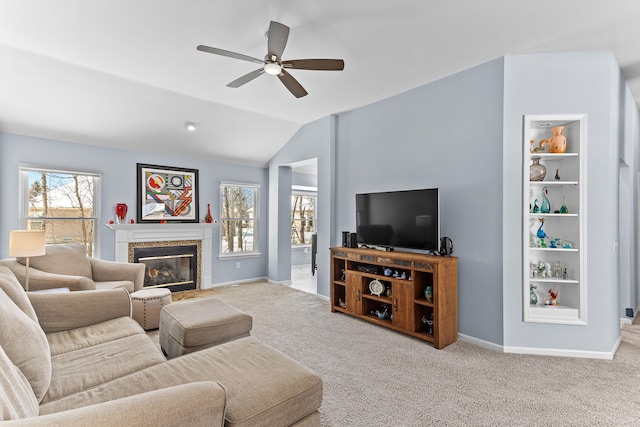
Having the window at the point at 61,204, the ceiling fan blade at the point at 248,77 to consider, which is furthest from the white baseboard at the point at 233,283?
the ceiling fan blade at the point at 248,77

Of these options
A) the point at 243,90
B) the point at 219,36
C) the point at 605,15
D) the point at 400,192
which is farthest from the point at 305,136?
the point at 605,15

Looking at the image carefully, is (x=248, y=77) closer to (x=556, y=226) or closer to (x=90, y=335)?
(x=90, y=335)

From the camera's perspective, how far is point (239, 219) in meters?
6.34

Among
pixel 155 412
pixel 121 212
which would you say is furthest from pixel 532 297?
pixel 121 212

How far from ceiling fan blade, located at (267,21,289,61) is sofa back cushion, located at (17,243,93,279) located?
345 cm

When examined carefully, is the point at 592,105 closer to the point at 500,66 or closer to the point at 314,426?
the point at 500,66

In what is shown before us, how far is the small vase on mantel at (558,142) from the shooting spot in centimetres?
308

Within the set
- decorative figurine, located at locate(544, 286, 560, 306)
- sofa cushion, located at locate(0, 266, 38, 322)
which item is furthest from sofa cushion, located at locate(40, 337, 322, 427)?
decorative figurine, located at locate(544, 286, 560, 306)

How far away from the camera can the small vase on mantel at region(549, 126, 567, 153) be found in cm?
308

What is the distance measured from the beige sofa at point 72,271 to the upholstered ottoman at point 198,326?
1327 millimetres

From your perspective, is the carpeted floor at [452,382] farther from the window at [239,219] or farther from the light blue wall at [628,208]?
the window at [239,219]

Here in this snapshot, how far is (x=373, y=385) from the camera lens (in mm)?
2426

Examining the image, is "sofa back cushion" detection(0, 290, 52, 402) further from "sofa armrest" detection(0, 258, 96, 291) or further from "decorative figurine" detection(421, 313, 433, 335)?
"decorative figurine" detection(421, 313, 433, 335)

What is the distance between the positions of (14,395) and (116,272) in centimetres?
335
